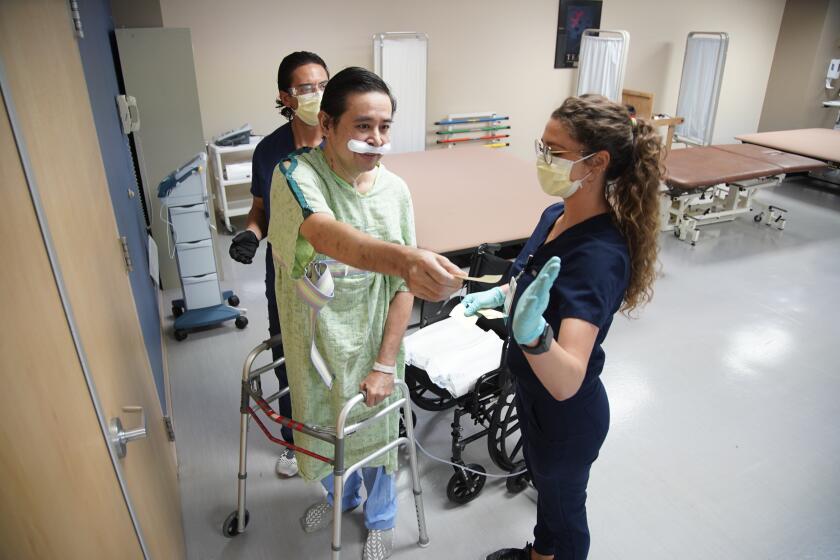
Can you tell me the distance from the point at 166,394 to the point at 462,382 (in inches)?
56.5

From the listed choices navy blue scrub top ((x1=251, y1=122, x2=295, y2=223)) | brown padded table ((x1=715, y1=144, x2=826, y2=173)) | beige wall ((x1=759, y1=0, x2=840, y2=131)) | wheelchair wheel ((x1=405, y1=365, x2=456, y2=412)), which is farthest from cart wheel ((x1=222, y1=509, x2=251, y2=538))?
beige wall ((x1=759, y1=0, x2=840, y2=131))

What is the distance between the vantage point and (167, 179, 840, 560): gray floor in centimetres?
211

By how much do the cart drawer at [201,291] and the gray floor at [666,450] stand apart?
185 mm

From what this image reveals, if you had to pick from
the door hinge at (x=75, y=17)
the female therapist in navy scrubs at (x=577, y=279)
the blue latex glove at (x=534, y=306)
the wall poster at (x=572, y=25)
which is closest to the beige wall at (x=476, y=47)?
the wall poster at (x=572, y=25)

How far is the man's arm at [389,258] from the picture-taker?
94 centimetres

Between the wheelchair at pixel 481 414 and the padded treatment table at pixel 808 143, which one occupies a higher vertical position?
the padded treatment table at pixel 808 143

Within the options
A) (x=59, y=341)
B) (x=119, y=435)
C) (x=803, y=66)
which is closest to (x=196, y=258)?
(x=119, y=435)

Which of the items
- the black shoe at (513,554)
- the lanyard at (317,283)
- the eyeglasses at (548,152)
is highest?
the eyeglasses at (548,152)

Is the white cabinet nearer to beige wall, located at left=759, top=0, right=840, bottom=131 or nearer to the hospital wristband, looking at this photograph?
the hospital wristband

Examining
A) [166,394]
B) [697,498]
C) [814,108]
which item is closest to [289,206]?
[166,394]

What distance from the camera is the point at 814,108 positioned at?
7047 mm

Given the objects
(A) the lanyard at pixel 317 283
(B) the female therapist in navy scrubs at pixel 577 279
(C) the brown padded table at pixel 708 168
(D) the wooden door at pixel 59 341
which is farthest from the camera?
(C) the brown padded table at pixel 708 168

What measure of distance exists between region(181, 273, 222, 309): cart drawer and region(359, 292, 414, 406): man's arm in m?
1.97

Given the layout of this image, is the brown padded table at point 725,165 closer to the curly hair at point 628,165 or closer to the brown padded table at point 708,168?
the brown padded table at point 708,168
